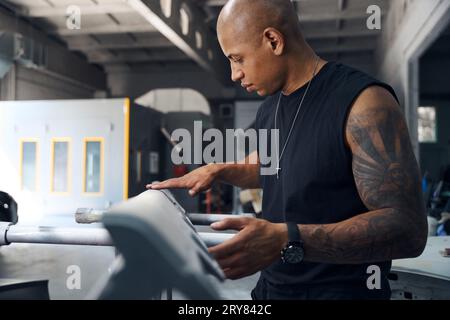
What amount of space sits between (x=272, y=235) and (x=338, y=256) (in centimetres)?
16

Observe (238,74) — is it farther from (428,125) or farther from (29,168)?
(428,125)

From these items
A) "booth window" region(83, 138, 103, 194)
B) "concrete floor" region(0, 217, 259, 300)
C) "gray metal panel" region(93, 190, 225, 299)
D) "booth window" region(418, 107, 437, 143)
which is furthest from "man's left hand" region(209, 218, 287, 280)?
"booth window" region(418, 107, 437, 143)

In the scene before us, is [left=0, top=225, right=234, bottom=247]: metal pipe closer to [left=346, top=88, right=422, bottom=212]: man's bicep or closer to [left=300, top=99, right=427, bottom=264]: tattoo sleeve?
[left=300, top=99, right=427, bottom=264]: tattoo sleeve

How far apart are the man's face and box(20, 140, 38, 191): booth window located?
13.6 feet

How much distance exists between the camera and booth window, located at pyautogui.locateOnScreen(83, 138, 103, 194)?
454 cm

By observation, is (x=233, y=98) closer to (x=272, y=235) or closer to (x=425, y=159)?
(x=425, y=159)

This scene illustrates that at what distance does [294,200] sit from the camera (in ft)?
3.11

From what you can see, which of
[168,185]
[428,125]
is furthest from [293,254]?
[428,125]

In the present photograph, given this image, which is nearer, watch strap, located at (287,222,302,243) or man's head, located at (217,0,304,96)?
watch strap, located at (287,222,302,243)

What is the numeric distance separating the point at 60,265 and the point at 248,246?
2696 millimetres

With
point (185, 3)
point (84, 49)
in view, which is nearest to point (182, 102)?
point (84, 49)

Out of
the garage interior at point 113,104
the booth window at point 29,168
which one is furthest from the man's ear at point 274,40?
the booth window at point 29,168

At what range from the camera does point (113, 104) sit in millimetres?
4605

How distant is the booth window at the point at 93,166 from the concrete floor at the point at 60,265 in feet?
4.02
